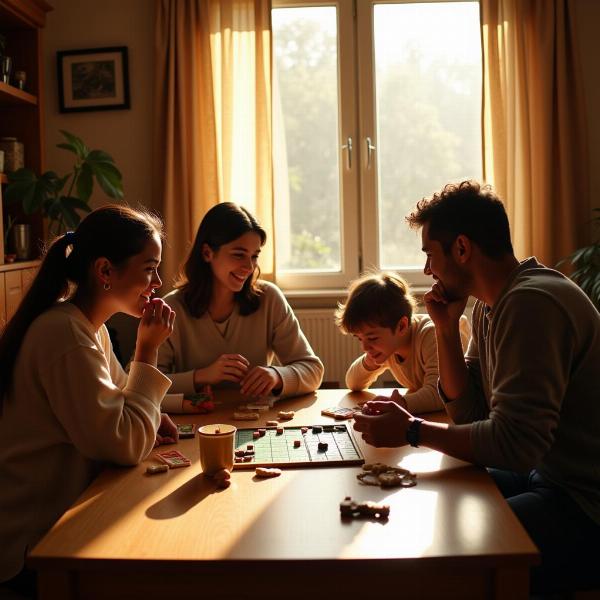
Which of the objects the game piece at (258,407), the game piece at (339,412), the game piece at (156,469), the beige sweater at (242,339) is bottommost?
the game piece at (156,469)

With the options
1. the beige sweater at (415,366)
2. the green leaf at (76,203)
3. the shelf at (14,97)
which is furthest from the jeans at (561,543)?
the shelf at (14,97)

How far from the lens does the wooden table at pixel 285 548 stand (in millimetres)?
1151

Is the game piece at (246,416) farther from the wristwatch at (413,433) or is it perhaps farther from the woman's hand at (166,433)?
the wristwatch at (413,433)

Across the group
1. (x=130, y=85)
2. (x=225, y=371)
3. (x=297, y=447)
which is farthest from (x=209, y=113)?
(x=297, y=447)

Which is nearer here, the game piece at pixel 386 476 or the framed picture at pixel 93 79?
the game piece at pixel 386 476

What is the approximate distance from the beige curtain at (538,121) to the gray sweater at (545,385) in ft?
9.25

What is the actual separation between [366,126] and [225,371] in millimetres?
2669

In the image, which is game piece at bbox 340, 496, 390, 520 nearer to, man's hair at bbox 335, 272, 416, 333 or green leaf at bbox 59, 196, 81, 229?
man's hair at bbox 335, 272, 416, 333

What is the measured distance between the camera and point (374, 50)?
4.55 m

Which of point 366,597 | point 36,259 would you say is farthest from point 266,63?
point 366,597

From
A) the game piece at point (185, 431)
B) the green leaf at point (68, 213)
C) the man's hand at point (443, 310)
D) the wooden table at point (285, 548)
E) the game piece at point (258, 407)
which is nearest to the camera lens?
the wooden table at point (285, 548)

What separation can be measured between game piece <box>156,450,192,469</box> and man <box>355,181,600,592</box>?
1.31ft

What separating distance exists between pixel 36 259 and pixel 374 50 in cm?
236

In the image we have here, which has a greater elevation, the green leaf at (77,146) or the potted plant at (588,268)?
the green leaf at (77,146)
